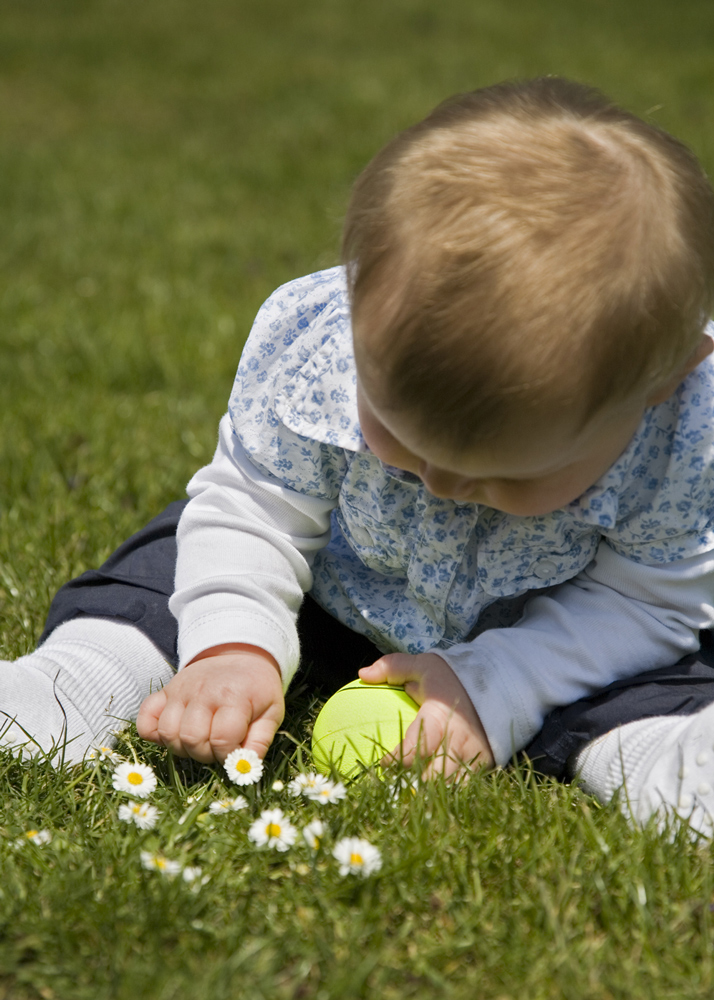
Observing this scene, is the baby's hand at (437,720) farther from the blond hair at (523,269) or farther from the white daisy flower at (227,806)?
the blond hair at (523,269)

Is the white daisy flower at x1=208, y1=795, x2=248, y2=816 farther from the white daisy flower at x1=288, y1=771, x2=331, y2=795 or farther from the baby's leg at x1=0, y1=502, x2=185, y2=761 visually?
the baby's leg at x1=0, y1=502, x2=185, y2=761

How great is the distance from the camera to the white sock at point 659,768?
1.71 metres

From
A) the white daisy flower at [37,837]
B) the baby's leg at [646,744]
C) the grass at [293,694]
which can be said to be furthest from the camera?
the baby's leg at [646,744]

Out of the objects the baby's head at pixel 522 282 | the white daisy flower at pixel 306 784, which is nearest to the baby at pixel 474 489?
the baby's head at pixel 522 282

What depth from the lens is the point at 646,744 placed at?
6.09 feet

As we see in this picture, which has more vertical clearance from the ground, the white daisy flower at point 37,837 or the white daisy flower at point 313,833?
the white daisy flower at point 313,833

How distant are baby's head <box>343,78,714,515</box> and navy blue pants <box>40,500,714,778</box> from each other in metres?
0.50

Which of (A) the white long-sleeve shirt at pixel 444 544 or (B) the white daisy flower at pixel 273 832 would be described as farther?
(A) the white long-sleeve shirt at pixel 444 544

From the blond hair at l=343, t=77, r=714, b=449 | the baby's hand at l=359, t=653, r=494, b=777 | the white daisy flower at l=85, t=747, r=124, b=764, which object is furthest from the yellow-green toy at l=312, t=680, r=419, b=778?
the blond hair at l=343, t=77, r=714, b=449

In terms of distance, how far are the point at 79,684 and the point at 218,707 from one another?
0.36m

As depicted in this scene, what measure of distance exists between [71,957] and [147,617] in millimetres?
926

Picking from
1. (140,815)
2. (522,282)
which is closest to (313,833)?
(140,815)

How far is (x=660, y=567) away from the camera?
1.96 meters

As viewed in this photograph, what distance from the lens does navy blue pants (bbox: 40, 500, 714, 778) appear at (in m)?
1.93
